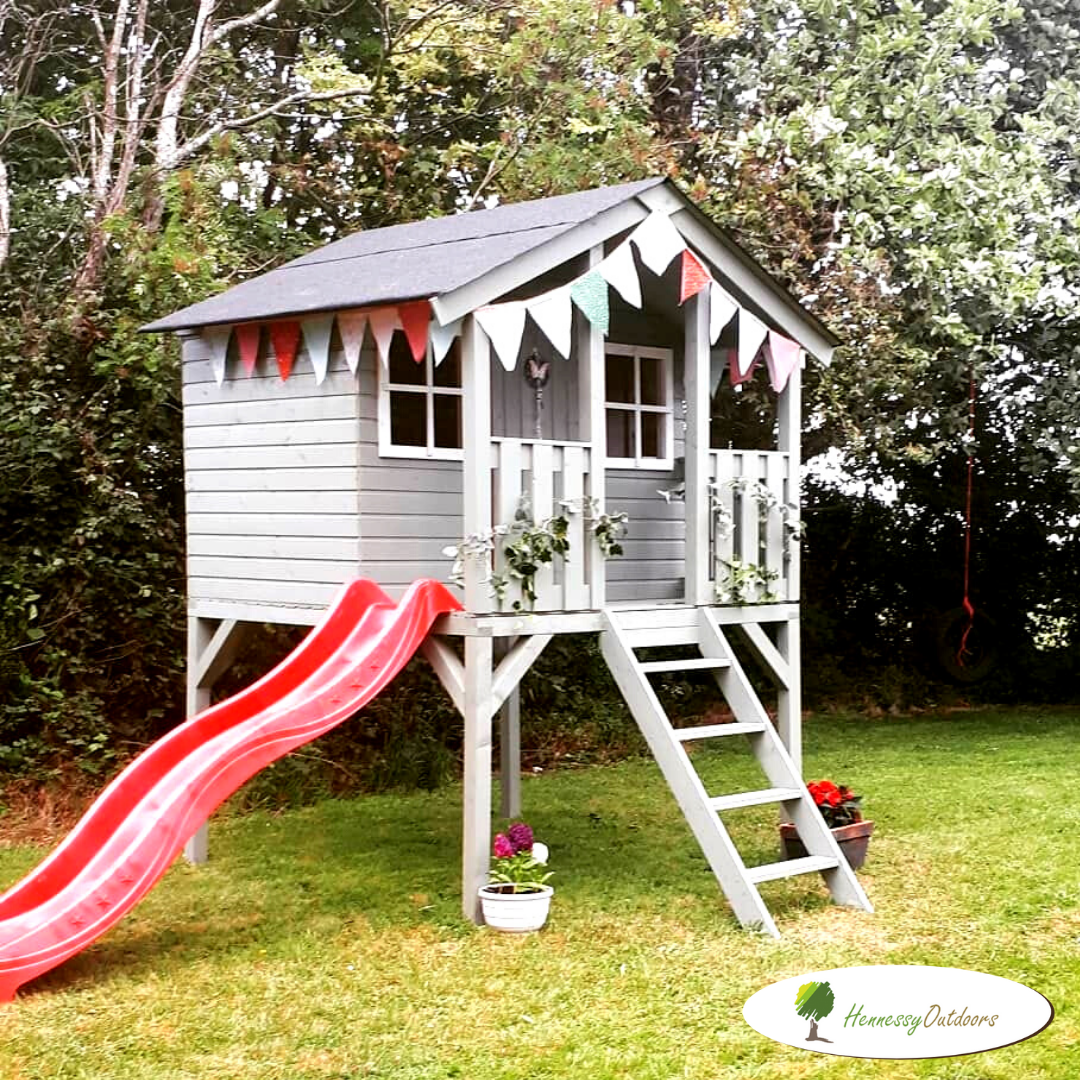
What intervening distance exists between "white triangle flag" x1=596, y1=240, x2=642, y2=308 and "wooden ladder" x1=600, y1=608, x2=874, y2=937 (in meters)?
1.50

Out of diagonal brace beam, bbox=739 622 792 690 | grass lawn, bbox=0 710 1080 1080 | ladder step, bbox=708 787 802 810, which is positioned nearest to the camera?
grass lawn, bbox=0 710 1080 1080

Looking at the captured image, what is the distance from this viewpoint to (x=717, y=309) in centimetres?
706

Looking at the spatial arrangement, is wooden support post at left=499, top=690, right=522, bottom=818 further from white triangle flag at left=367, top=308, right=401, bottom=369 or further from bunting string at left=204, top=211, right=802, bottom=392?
white triangle flag at left=367, top=308, right=401, bottom=369

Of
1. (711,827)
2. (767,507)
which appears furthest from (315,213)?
(711,827)

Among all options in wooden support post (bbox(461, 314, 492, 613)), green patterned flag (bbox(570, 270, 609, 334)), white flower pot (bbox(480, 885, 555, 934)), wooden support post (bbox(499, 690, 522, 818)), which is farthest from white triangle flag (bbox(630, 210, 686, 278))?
wooden support post (bbox(499, 690, 522, 818))

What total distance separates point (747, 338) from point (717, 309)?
251 millimetres

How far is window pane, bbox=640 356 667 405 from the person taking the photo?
26.5 feet

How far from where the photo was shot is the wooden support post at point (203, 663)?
24.9 feet

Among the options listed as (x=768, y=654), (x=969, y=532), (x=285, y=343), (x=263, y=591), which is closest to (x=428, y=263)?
(x=285, y=343)

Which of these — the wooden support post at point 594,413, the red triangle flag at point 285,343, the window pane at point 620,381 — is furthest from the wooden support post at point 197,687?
the window pane at point 620,381

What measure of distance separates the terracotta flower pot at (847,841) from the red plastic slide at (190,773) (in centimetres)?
213

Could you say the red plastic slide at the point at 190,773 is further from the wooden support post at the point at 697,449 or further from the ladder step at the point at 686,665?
the wooden support post at the point at 697,449

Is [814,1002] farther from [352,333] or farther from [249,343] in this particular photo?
[249,343]

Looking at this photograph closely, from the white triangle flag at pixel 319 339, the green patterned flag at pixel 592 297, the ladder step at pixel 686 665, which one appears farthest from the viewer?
the ladder step at pixel 686 665
